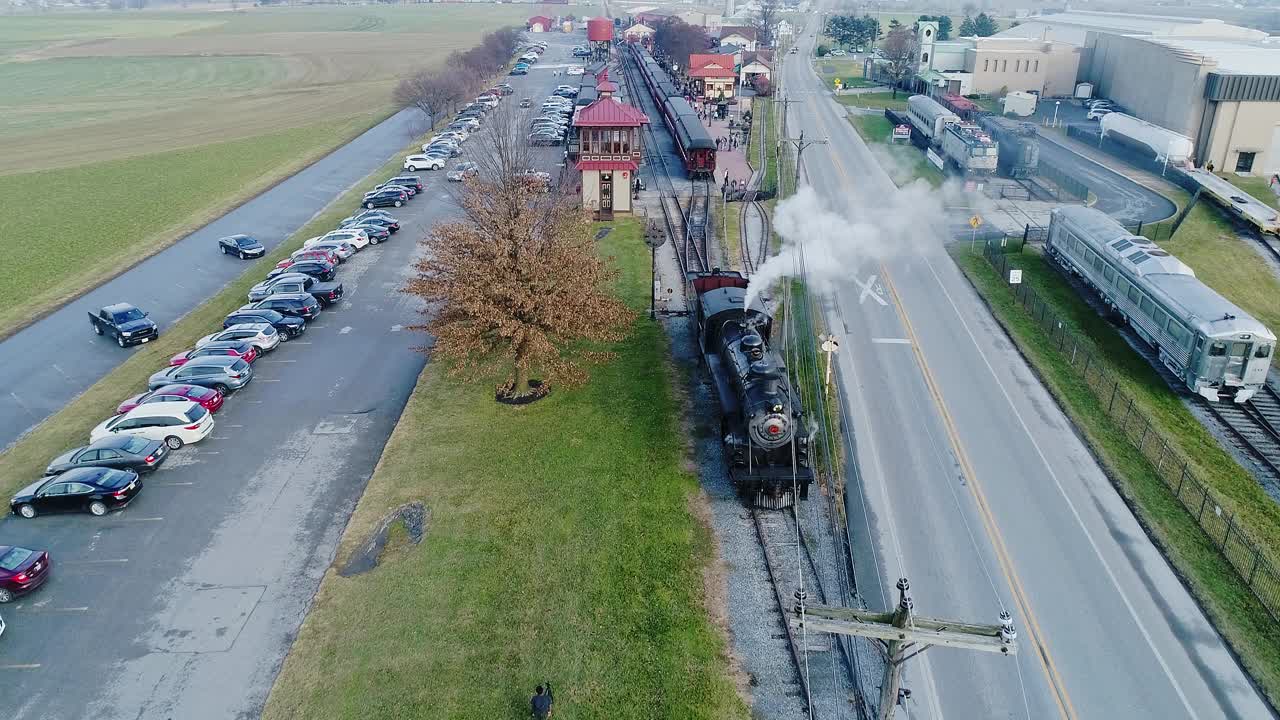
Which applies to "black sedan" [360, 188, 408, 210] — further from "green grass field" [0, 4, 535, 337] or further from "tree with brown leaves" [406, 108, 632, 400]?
"tree with brown leaves" [406, 108, 632, 400]

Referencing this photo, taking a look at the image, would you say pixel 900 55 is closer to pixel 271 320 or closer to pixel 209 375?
pixel 271 320

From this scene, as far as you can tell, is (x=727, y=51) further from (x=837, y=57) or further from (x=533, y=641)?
(x=533, y=641)

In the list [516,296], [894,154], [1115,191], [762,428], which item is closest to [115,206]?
[516,296]

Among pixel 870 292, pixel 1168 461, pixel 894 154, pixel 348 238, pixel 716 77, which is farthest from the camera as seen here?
pixel 716 77

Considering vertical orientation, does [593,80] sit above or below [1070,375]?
above

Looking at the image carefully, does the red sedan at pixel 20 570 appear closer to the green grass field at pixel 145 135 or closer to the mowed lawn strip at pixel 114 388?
the mowed lawn strip at pixel 114 388

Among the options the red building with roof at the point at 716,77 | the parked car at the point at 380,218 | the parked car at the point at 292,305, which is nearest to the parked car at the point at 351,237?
the parked car at the point at 380,218

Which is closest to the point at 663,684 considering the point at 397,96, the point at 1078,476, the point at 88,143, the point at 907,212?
the point at 1078,476
